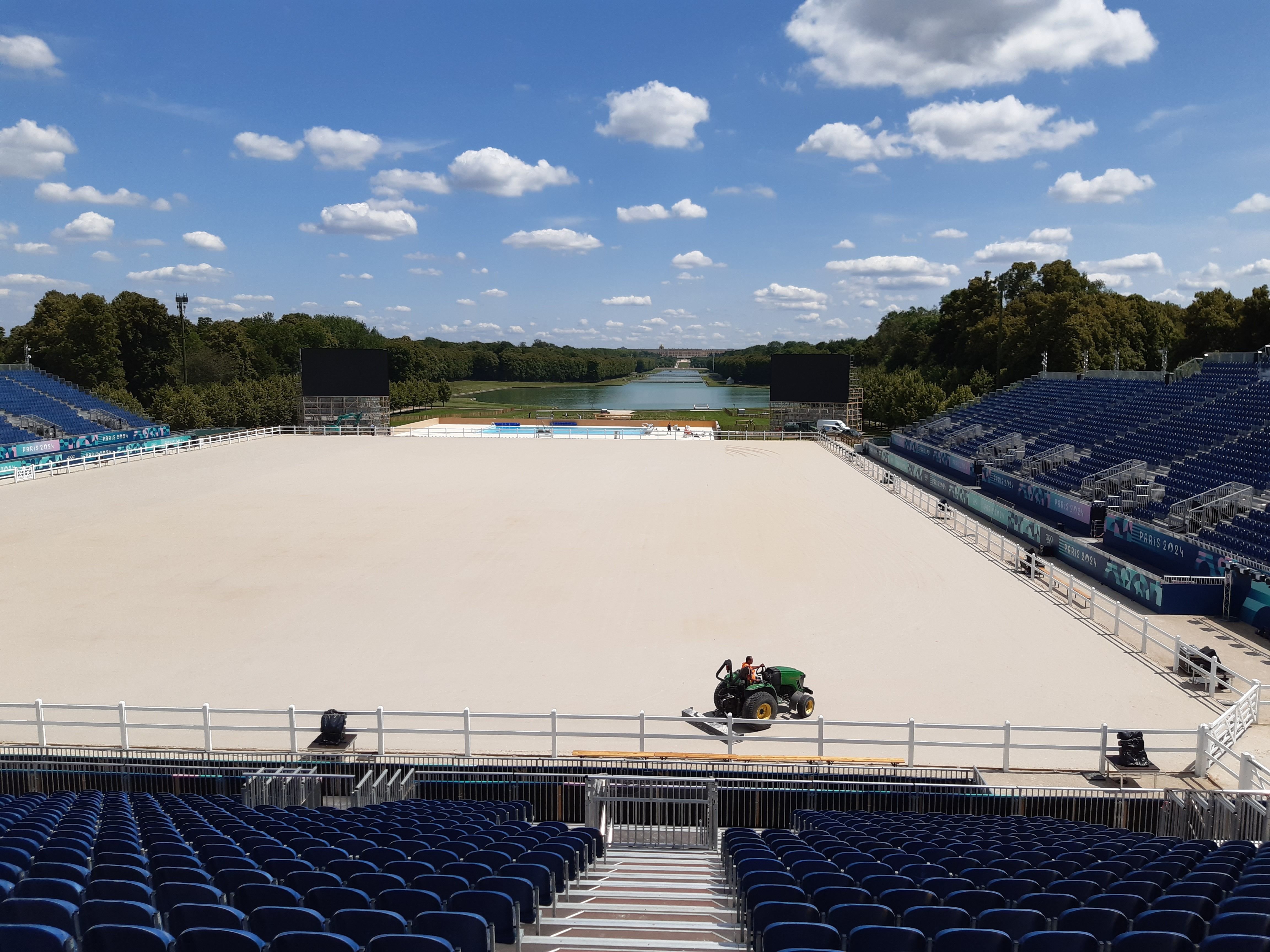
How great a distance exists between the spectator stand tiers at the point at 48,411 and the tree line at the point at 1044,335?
57.2m

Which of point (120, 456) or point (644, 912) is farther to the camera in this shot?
point (120, 456)

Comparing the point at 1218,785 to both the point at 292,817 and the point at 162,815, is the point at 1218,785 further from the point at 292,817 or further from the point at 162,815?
the point at 162,815

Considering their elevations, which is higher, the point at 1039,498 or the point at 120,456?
the point at 120,456

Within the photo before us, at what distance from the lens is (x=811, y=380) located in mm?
63625

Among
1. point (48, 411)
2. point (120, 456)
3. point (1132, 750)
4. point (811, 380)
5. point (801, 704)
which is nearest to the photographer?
point (1132, 750)

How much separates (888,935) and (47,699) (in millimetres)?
15259

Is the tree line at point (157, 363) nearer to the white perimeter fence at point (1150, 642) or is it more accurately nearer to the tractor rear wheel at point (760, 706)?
the white perimeter fence at point (1150, 642)

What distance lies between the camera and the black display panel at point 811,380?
63156 mm

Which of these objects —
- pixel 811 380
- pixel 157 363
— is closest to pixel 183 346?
pixel 157 363

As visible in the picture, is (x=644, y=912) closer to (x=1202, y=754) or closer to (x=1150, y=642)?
(x=1202, y=754)

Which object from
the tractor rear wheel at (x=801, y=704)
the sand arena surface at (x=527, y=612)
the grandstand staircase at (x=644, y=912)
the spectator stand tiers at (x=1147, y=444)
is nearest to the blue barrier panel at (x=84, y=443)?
the sand arena surface at (x=527, y=612)

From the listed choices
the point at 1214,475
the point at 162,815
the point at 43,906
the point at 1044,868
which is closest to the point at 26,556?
the point at 162,815

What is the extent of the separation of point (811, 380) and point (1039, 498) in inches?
1257

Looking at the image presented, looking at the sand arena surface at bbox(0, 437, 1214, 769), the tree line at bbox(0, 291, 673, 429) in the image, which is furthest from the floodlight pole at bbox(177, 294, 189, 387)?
the sand arena surface at bbox(0, 437, 1214, 769)
